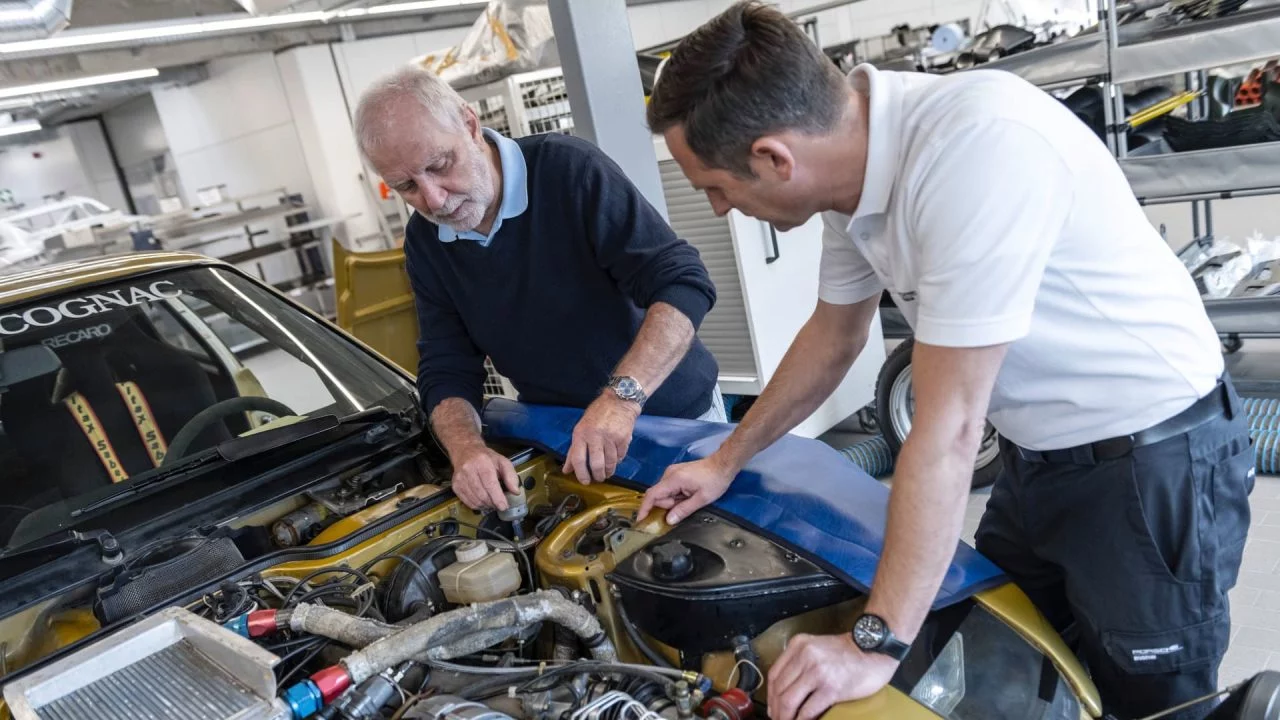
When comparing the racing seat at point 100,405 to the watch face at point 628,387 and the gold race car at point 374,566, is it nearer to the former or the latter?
the gold race car at point 374,566

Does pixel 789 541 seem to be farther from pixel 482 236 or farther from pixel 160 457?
pixel 160 457

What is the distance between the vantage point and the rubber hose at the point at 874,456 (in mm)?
3760

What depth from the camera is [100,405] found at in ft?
6.68

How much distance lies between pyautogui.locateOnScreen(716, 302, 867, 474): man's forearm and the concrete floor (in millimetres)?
868

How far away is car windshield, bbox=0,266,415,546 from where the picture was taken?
1921mm

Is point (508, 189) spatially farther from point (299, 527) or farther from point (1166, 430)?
point (1166, 430)

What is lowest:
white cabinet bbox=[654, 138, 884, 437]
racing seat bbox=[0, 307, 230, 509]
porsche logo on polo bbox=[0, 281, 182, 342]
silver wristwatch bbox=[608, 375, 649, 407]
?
white cabinet bbox=[654, 138, 884, 437]

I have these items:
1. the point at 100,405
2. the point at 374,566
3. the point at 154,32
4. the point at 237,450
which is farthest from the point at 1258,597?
the point at 154,32

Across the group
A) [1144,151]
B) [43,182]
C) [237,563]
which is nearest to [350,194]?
[43,182]

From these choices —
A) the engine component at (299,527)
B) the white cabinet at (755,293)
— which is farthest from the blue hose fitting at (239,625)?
the white cabinet at (755,293)

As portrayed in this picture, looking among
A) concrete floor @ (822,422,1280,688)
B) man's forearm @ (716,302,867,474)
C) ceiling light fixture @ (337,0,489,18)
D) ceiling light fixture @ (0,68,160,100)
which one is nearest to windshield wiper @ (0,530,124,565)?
man's forearm @ (716,302,867,474)

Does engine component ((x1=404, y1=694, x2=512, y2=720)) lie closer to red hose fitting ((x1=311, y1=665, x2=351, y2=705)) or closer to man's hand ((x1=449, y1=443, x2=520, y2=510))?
red hose fitting ((x1=311, y1=665, x2=351, y2=705))

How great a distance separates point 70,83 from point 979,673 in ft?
35.3

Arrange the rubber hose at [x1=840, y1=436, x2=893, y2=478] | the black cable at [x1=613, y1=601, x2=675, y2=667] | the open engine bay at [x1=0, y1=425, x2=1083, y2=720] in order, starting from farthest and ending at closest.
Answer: the rubber hose at [x1=840, y1=436, x2=893, y2=478]
the black cable at [x1=613, y1=601, x2=675, y2=667]
the open engine bay at [x1=0, y1=425, x2=1083, y2=720]
